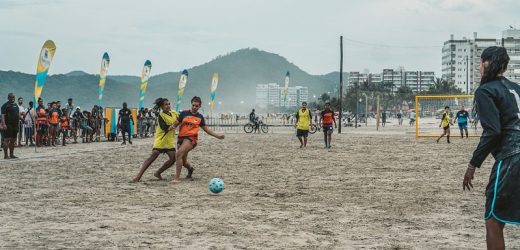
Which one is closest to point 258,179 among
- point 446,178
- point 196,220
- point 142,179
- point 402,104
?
point 142,179

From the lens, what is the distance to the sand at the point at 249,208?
612cm

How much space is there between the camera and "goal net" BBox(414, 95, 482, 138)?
33031mm

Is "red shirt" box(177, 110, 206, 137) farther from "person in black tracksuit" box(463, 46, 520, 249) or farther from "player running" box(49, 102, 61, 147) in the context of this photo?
"player running" box(49, 102, 61, 147)

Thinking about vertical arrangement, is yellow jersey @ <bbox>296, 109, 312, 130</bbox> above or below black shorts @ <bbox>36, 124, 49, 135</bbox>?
above

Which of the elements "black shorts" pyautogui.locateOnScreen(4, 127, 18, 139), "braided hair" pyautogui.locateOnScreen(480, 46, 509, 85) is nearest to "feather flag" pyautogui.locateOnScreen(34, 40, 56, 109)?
"black shorts" pyautogui.locateOnScreen(4, 127, 18, 139)

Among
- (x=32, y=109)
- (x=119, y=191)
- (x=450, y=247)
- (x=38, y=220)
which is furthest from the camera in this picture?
(x=32, y=109)

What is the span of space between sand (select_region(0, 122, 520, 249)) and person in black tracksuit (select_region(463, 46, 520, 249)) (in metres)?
1.79

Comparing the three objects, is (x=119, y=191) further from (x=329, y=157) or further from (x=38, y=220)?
(x=329, y=157)

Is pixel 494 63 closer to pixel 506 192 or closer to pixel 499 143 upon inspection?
pixel 499 143

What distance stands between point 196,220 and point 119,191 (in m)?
3.17

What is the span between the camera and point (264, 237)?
6.24 m

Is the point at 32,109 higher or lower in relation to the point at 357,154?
higher

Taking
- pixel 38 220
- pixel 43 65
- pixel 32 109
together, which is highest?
pixel 43 65

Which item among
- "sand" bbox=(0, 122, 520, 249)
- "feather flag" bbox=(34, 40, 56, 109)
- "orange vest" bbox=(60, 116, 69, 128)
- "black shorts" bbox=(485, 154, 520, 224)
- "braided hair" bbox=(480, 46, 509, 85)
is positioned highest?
"feather flag" bbox=(34, 40, 56, 109)
